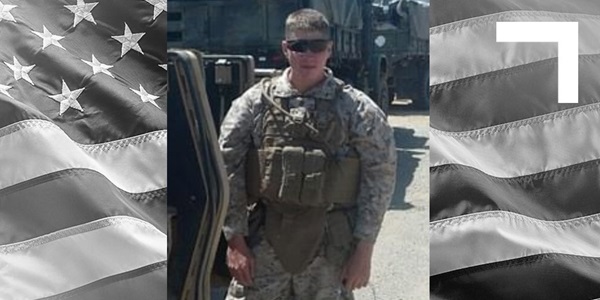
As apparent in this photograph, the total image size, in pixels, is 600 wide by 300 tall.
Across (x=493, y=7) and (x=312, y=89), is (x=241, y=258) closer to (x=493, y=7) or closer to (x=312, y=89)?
(x=312, y=89)

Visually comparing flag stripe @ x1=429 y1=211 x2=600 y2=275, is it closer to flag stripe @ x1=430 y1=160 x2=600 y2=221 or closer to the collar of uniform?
flag stripe @ x1=430 y1=160 x2=600 y2=221

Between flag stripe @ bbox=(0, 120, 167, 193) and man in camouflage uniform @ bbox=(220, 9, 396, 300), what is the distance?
486 mm

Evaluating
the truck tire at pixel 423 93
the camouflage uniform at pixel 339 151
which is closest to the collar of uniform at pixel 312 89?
the camouflage uniform at pixel 339 151

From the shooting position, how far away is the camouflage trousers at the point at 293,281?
1.51m

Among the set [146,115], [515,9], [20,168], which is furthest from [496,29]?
[20,168]

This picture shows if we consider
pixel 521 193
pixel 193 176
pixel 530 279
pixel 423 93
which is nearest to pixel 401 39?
pixel 423 93

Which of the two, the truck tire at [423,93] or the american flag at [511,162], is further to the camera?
the american flag at [511,162]

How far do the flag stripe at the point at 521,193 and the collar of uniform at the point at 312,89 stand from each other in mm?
492

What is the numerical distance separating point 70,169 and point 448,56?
3.37 feet

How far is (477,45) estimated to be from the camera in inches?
75.0

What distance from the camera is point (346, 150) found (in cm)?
147

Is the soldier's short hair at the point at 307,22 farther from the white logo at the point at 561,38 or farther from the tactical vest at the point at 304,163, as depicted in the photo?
the white logo at the point at 561,38

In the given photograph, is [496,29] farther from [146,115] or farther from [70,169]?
[70,169]

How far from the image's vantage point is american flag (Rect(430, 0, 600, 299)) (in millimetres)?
1862
